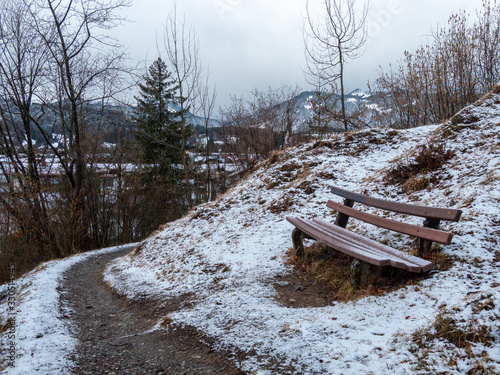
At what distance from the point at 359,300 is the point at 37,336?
12.9 feet

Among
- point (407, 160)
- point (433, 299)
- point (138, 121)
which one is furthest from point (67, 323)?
point (138, 121)

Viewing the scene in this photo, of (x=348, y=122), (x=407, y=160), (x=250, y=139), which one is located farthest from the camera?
(x=250, y=139)

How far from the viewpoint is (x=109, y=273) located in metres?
8.13

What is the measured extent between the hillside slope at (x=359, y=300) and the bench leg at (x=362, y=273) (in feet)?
0.90

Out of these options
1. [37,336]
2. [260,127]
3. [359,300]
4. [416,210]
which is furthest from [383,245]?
[260,127]

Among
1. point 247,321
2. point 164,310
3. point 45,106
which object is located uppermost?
point 45,106

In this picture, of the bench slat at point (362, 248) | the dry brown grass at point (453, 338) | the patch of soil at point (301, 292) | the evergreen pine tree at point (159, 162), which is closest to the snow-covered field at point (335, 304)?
the dry brown grass at point (453, 338)

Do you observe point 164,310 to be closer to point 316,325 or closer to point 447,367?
point 316,325

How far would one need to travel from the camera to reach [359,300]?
322cm

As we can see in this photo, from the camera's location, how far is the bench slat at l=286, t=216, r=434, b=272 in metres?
2.94

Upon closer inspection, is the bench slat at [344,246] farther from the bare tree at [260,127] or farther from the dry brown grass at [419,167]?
the bare tree at [260,127]

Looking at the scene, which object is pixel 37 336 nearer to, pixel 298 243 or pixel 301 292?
pixel 301 292

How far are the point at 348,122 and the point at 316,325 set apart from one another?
996 centimetres

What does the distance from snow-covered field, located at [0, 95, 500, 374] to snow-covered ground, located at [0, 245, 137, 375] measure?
5cm
